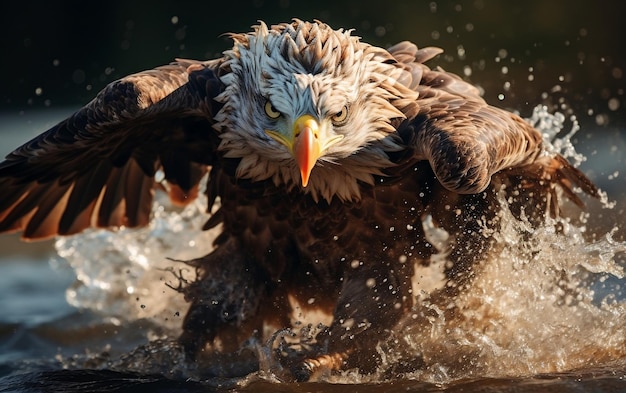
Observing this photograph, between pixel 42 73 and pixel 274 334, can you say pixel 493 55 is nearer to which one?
pixel 42 73

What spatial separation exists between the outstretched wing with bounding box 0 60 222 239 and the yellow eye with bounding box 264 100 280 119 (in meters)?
0.52

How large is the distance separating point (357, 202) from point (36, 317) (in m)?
2.72

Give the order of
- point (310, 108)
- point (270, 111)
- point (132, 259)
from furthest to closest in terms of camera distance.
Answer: point (132, 259) → point (270, 111) → point (310, 108)

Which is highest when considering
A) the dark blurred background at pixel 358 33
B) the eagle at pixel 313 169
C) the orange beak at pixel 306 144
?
the orange beak at pixel 306 144

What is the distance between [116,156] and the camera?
5.79 m

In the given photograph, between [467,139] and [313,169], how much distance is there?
31.1 inches

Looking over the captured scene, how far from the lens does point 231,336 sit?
5645 millimetres

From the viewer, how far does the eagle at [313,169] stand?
4742 mm

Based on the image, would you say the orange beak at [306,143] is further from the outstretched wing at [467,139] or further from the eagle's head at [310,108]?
the outstretched wing at [467,139]

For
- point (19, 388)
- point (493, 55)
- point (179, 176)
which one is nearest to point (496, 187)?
point (179, 176)

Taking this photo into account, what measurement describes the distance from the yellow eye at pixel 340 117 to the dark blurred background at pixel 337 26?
6113 mm

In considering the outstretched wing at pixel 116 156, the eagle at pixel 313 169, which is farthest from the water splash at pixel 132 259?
the eagle at pixel 313 169

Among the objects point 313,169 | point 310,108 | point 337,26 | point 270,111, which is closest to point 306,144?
point 310,108

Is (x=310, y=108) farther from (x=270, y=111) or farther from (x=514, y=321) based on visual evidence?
(x=514, y=321)
